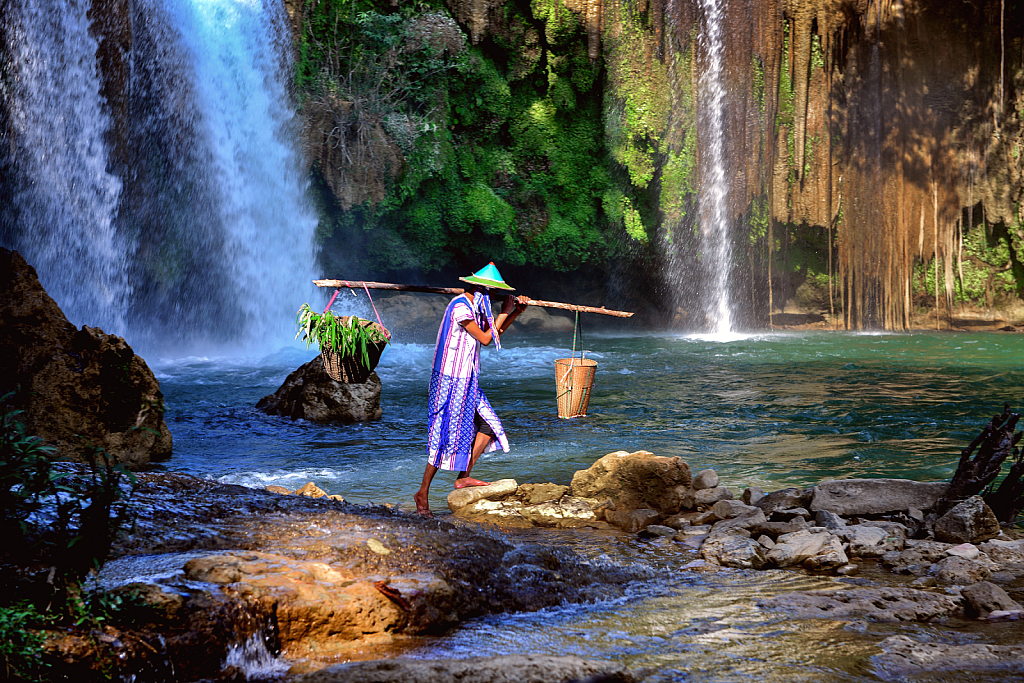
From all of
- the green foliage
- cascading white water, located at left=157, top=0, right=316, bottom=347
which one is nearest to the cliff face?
cascading white water, located at left=157, top=0, right=316, bottom=347

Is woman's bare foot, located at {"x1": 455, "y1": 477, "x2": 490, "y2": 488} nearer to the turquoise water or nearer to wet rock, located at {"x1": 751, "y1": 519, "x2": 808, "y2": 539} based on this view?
the turquoise water

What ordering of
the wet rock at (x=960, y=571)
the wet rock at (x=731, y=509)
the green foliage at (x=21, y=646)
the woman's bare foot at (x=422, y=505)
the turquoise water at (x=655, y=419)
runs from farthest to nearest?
the turquoise water at (x=655, y=419), the woman's bare foot at (x=422, y=505), the wet rock at (x=731, y=509), the wet rock at (x=960, y=571), the green foliage at (x=21, y=646)

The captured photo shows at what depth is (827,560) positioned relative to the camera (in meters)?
4.14

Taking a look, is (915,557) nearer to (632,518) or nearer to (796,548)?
(796,548)

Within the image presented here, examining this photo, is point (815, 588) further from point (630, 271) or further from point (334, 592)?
point (630, 271)

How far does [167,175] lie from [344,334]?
1003cm

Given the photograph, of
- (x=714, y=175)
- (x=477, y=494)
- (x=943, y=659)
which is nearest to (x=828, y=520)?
(x=943, y=659)

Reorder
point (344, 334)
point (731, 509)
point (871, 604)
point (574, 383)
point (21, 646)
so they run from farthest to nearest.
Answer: point (344, 334) → point (574, 383) → point (731, 509) → point (871, 604) → point (21, 646)

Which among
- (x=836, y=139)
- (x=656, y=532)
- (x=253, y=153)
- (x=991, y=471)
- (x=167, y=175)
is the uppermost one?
(x=836, y=139)

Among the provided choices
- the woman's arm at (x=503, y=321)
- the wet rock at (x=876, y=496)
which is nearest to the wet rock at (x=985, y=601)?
the wet rock at (x=876, y=496)

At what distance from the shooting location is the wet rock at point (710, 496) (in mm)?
5355

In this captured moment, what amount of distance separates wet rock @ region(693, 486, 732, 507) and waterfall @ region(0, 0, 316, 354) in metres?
13.2

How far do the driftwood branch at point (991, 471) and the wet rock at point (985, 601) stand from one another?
137 cm

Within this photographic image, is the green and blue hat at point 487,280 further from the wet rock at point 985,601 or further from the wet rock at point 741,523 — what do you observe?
the wet rock at point 985,601
